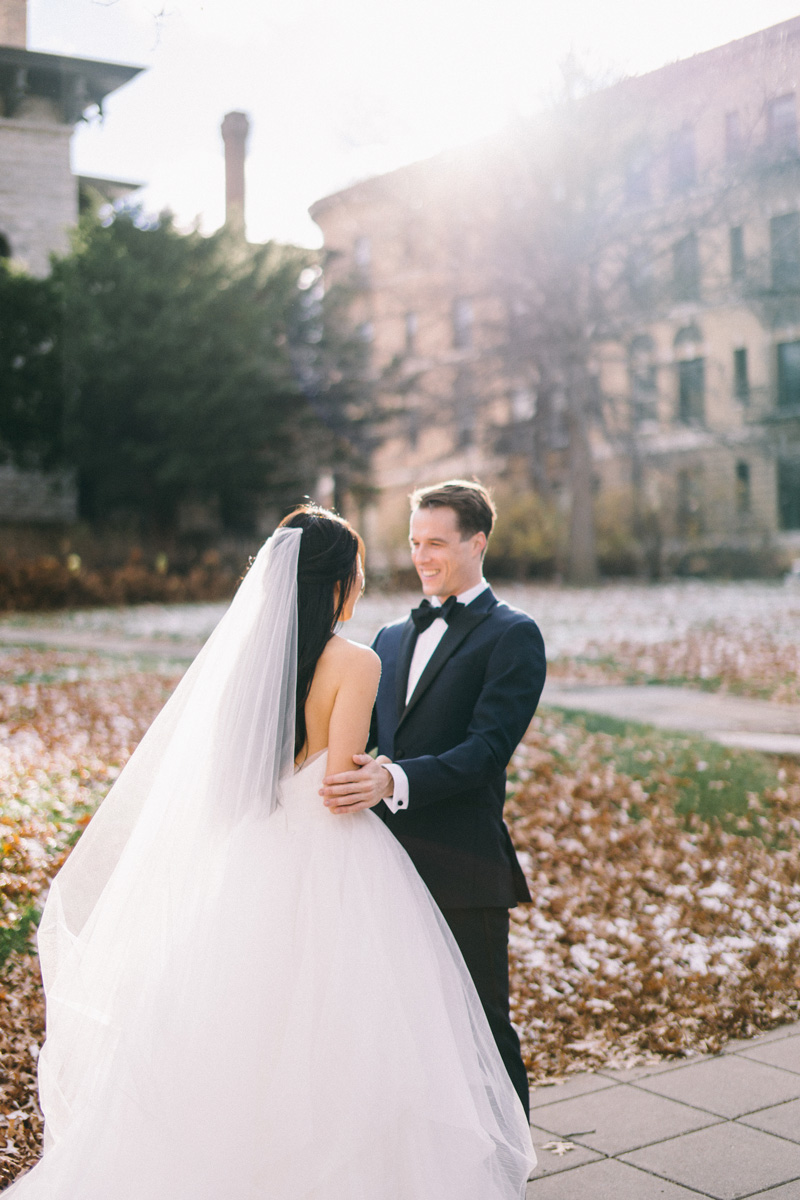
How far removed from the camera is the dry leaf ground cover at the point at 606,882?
16.0ft

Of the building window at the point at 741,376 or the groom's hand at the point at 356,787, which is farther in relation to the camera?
the building window at the point at 741,376

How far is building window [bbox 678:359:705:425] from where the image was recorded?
3291 cm

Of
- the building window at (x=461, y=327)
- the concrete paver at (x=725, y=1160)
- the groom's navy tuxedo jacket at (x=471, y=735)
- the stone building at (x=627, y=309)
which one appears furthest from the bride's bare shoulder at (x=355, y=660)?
the building window at (x=461, y=327)

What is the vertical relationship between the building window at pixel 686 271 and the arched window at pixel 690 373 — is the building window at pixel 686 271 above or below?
above

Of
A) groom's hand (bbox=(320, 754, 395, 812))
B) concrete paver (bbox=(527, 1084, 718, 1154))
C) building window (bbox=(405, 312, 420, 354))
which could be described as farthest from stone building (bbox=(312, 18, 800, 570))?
groom's hand (bbox=(320, 754, 395, 812))

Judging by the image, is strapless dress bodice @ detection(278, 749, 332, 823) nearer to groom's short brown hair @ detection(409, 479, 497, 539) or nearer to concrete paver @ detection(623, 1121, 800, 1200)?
groom's short brown hair @ detection(409, 479, 497, 539)

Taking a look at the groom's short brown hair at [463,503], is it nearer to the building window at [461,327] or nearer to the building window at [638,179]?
the building window at [638,179]

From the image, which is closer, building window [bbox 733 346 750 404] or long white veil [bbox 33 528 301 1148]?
long white veil [bbox 33 528 301 1148]

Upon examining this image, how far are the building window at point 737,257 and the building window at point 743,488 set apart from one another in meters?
13.2

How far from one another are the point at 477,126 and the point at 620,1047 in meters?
26.9

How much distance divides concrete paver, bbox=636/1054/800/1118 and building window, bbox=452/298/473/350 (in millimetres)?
29856

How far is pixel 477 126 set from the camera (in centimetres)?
2827

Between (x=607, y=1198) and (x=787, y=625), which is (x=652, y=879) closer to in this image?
(x=607, y=1198)

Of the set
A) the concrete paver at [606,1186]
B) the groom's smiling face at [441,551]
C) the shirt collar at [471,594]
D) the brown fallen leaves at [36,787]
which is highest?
the groom's smiling face at [441,551]
